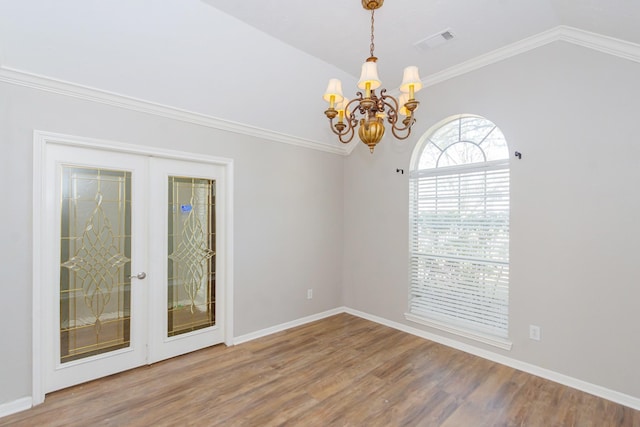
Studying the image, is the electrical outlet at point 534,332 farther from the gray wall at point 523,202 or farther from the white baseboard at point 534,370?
the white baseboard at point 534,370

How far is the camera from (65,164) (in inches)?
104

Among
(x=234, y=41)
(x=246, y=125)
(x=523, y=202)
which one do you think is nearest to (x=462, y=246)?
(x=523, y=202)

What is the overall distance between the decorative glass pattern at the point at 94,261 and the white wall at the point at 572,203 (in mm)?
3824

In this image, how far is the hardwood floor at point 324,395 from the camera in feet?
7.62

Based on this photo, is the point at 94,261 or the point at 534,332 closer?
the point at 94,261

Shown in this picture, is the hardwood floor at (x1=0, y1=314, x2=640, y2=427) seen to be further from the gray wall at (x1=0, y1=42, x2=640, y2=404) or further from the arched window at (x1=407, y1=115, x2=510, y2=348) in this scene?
the arched window at (x1=407, y1=115, x2=510, y2=348)

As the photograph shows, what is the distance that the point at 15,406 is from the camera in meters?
2.35

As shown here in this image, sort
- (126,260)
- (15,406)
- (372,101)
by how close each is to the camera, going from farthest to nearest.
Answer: (126,260) < (15,406) < (372,101)

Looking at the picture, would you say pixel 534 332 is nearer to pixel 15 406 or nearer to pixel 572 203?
Answer: pixel 572 203

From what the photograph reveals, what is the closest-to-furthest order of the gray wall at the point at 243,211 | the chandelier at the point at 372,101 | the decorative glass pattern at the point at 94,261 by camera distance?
the chandelier at the point at 372,101
the gray wall at the point at 243,211
the decorative glass pattern at the point at 94,261

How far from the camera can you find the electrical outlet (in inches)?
118

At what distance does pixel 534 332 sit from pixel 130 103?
4.53 m

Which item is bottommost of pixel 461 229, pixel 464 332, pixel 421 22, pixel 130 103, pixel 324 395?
pixel 324 395

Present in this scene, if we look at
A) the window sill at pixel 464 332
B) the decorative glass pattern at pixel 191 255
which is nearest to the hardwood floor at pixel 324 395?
the window sill at pixel 464 332
